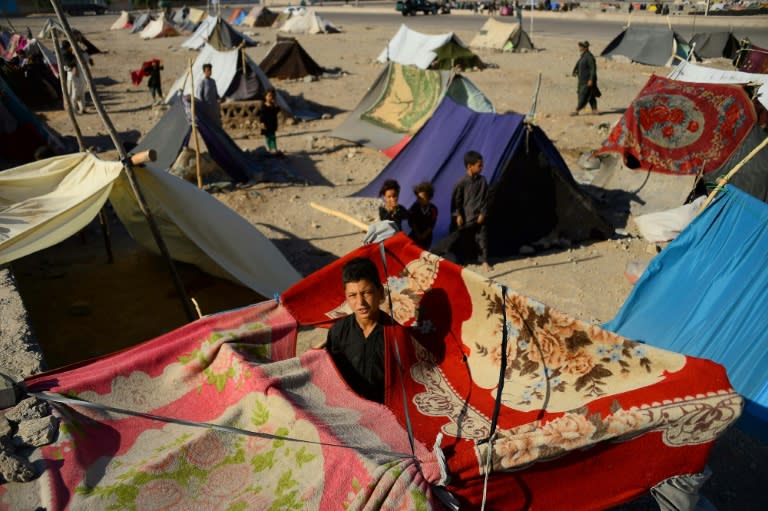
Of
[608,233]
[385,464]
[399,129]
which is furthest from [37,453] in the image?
[399,129]

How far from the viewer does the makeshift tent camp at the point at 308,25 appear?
1153 inches

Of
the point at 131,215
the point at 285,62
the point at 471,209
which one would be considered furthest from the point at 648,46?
the point at 131,215

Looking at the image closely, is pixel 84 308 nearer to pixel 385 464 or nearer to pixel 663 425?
pixel 385 464

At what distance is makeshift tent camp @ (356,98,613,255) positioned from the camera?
22.2 feet

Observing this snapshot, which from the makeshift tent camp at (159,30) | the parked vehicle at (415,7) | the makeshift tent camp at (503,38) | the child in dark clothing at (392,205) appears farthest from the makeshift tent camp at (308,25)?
the child in dark clothing at (392,205)

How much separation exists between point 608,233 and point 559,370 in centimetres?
434

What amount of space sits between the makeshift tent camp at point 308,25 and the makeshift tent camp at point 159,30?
5234 millimetres

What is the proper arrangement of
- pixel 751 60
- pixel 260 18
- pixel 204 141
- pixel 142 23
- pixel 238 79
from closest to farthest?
pixel 204 141, pixel 238 79, pixel 751 60, pixel 142 23, pixel 260 18

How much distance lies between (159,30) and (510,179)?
1078 inches

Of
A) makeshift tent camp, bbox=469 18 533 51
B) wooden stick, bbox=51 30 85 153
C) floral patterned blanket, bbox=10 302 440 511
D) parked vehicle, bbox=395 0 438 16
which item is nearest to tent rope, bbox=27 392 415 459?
floral patterned blanket, bbox=10 302 440 511

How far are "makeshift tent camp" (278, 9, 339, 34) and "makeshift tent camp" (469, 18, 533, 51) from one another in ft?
28.3

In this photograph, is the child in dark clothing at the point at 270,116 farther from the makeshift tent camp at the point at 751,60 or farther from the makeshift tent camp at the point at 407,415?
the makeshift tent camp at the point at 751,60

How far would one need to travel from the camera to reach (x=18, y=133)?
9.96 m

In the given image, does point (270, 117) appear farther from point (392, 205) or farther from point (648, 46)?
point (648, 46)
